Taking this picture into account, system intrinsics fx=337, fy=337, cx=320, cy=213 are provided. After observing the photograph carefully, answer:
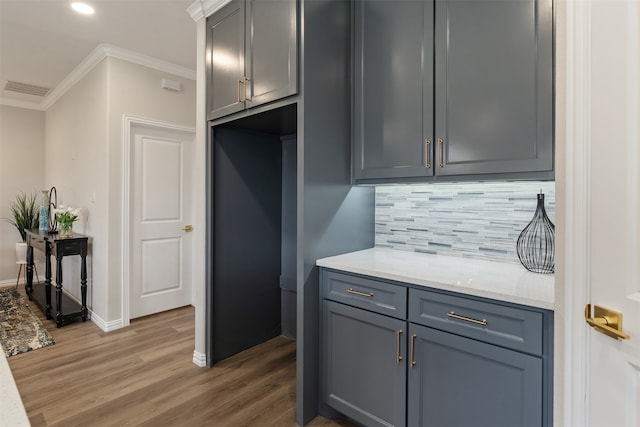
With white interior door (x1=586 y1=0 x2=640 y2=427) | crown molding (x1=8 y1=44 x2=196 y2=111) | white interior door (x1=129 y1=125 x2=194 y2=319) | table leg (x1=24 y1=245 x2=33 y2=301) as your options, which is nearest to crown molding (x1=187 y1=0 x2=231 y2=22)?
crown molding (x1=8 y1=44 x2=196 y2=111)

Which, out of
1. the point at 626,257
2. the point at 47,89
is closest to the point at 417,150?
the point at 626,257

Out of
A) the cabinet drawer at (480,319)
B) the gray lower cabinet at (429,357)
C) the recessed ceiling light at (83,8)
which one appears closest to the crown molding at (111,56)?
the recessed ceiling light at (83,8)

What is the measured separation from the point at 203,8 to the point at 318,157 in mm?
1521

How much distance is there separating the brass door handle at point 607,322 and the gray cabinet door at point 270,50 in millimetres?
1594

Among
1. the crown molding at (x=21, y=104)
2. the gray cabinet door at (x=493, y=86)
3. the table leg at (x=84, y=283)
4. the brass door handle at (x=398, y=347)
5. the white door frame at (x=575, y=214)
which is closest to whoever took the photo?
the white door frame at (x=575, y=214)

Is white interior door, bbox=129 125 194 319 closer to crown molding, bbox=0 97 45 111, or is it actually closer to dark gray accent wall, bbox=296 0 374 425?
dark gray accent wall, bbox=296 0 374 425

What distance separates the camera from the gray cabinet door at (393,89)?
1809mm

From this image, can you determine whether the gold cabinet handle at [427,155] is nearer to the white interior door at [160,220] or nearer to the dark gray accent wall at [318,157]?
the dark gray accent wall at [318,157]

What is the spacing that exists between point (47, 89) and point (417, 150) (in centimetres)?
498

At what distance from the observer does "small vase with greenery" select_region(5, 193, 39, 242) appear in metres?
4.70

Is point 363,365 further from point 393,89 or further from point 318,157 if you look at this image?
point 393,89

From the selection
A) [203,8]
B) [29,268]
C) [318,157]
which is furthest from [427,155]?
[29,268]

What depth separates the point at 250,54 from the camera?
212cm

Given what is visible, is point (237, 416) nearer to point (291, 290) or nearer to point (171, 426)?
point (171, 426)
